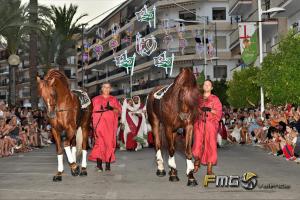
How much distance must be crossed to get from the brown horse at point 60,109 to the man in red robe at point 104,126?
2.53 ft

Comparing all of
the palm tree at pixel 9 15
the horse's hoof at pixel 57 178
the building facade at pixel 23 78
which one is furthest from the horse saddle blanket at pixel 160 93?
the building facade at pixel 23 78

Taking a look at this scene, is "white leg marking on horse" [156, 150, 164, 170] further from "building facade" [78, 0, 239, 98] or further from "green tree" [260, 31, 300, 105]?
"building facade" [78, 0, 239, 98]

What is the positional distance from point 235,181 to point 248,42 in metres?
22.4

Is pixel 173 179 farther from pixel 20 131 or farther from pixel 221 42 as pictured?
pixel 221 42

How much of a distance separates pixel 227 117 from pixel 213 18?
38.2m

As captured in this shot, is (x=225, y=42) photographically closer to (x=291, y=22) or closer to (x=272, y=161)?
(x=291, y=22)

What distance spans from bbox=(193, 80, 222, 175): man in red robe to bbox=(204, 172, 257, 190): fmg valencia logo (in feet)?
1.96

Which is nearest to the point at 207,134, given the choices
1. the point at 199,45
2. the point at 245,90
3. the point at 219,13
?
the point at 245,90

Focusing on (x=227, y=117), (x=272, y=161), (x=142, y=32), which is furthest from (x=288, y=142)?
(x=142, y=32)

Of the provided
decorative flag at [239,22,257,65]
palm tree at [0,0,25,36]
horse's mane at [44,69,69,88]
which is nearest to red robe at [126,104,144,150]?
palm tree at [0,0,25,36]

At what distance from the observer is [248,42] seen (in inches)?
1262

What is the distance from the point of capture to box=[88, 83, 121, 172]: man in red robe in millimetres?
13453

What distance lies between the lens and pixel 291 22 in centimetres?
3775

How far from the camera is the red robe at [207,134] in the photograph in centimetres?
1125
